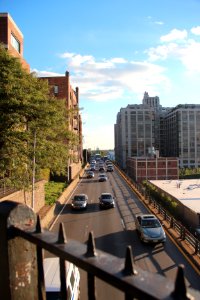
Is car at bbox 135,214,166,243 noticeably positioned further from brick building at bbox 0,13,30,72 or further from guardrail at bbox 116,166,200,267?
brick building at bbox 0,13,30,72

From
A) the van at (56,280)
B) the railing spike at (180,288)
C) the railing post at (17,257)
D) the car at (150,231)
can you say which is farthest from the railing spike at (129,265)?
the car at (150,231)

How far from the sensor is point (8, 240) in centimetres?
274

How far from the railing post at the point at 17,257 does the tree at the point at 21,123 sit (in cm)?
1741

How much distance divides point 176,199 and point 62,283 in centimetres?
3952

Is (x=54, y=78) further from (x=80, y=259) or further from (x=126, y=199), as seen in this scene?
(x=80, y=259)

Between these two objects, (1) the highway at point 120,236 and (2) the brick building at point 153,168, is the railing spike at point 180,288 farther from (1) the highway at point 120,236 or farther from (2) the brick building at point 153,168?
(2) the brick building at point 153,168

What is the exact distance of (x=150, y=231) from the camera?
75.2ft

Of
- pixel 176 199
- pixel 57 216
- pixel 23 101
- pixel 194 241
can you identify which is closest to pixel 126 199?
pixel 176 199

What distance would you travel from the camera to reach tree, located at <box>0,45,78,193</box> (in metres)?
20.2

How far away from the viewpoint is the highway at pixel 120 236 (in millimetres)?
17344

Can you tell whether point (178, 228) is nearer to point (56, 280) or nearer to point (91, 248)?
point (56, 280)

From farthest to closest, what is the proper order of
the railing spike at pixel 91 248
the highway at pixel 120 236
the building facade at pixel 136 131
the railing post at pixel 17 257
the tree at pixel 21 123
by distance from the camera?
1. the building facade at pixel 136 131
2. the tree at pixel 21 123
3. the highway at pixel 120 236
4. the railing post at pixel 17 257
5. the railing spike at pixel 91 248

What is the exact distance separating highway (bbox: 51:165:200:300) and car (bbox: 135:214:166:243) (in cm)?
40

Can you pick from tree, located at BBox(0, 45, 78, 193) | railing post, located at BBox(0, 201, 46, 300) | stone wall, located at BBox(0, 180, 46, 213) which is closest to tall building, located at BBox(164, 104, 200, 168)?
stone wall, located at BBox(0, 180, 46, 213)
